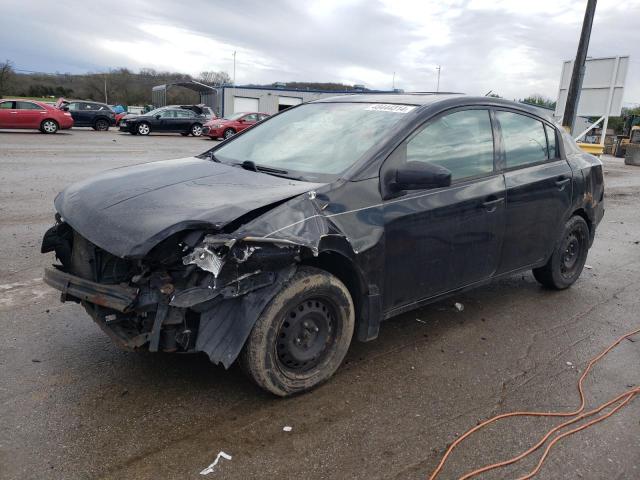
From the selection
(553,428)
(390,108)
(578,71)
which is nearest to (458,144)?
(390,108)

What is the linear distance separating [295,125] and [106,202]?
66.0 inches

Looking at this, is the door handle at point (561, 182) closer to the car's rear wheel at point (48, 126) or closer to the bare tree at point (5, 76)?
the car's rear wheel at point (48, 126)

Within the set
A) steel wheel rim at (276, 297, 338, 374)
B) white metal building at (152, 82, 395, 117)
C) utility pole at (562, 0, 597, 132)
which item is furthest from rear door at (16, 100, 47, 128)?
steel wheel rim at (276, 297, 338, 374)

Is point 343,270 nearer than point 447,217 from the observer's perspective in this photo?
Yes

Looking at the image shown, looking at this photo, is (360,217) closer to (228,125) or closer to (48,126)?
(48,126)

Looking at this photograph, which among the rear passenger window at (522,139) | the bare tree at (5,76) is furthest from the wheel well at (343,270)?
the bare tree at (5,76)

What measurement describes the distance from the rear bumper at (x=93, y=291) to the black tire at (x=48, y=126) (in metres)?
23.2

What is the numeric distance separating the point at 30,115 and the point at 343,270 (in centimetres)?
2400

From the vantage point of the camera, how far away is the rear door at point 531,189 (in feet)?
14.2

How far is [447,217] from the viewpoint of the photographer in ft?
12.3

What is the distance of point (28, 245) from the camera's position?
235 inches

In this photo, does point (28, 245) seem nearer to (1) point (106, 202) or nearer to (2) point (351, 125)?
(1) point (106, 202)

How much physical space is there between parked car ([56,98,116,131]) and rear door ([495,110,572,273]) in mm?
27345

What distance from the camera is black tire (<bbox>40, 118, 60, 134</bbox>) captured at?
23.4 metres
